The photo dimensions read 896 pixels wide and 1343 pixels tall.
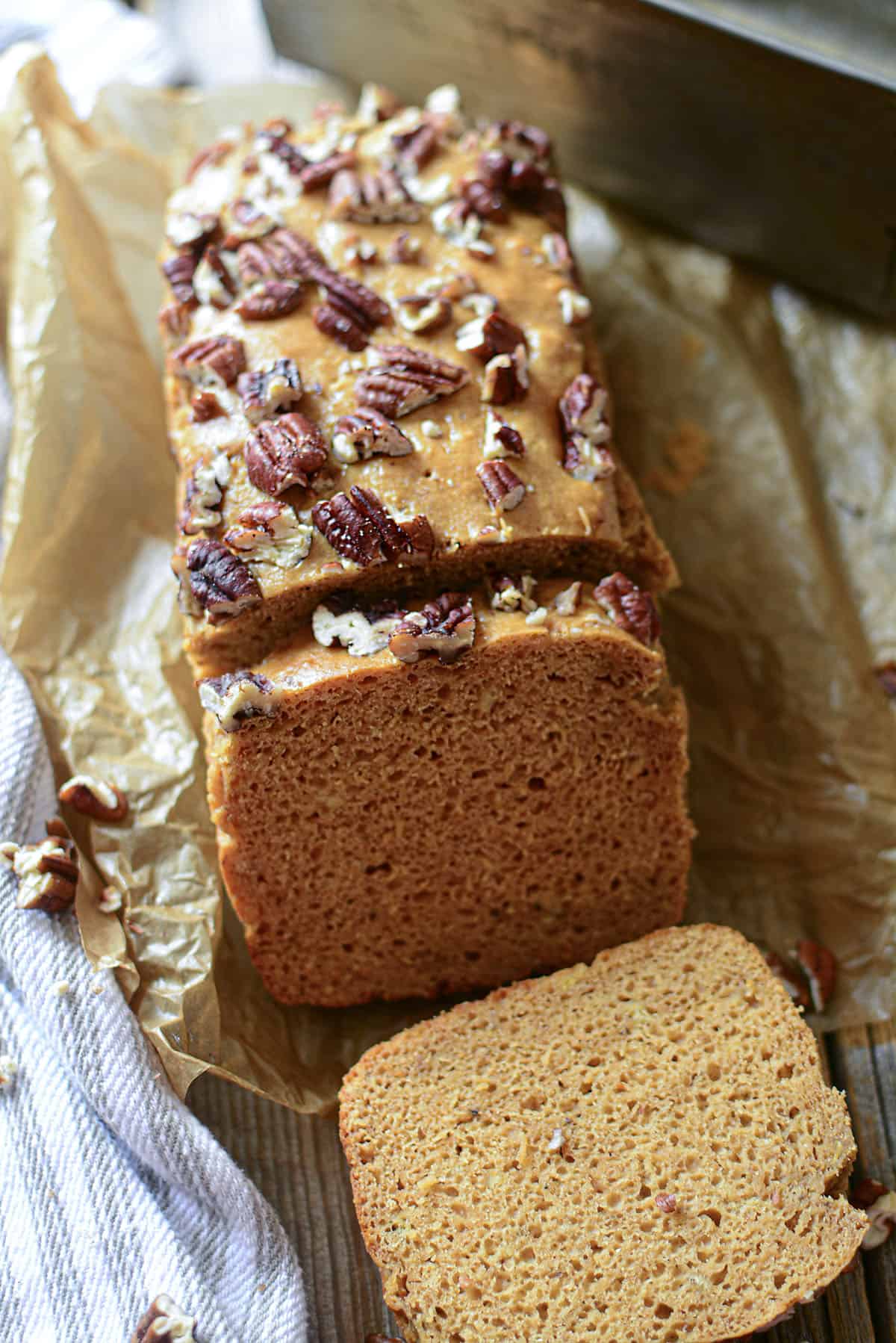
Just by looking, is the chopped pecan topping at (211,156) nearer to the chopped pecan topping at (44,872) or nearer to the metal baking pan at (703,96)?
the metal baking pan at (703,96)

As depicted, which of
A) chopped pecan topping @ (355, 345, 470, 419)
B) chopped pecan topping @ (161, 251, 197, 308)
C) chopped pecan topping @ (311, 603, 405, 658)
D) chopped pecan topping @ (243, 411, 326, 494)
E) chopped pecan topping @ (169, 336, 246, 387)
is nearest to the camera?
chopped pecan topping @ (311, 603, 405, 658)

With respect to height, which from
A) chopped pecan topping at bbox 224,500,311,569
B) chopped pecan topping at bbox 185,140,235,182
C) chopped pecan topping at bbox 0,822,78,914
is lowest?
chopped pecan topping at bbox 0,822,78,914

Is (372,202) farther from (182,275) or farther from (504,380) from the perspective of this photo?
(504,380)

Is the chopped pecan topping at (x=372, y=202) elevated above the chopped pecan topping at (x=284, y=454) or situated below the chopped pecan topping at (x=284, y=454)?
above

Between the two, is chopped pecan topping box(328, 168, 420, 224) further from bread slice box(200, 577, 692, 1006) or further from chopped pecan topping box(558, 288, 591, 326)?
bread slice box(200, 577, 692, 1006)

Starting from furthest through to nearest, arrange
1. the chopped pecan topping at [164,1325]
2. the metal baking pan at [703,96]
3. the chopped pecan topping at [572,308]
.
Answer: the metal baking pan at [703,96] < the chopped pecan topping at [572,308] < the chopped pecan topping at [164,1325]

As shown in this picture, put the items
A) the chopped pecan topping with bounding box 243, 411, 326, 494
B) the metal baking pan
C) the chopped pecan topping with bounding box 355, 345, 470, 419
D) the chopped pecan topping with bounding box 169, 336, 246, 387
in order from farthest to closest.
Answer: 1. the metal baking pan
2. the chopped pecan topping with bounding box 169, 336, 246, 387
3. the chopped pecan topping with bounding box 355, 345, 470, 419
4. the chopped pecan topping with bounding box 243, 411, 326, 494

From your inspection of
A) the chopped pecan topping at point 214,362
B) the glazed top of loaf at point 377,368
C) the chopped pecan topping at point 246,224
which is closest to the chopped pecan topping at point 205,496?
the glazed top of loaf at point 377,368

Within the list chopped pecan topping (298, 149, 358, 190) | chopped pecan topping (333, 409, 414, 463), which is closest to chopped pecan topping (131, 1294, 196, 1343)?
chopped pecan topping (333, 409, 414, 463)
